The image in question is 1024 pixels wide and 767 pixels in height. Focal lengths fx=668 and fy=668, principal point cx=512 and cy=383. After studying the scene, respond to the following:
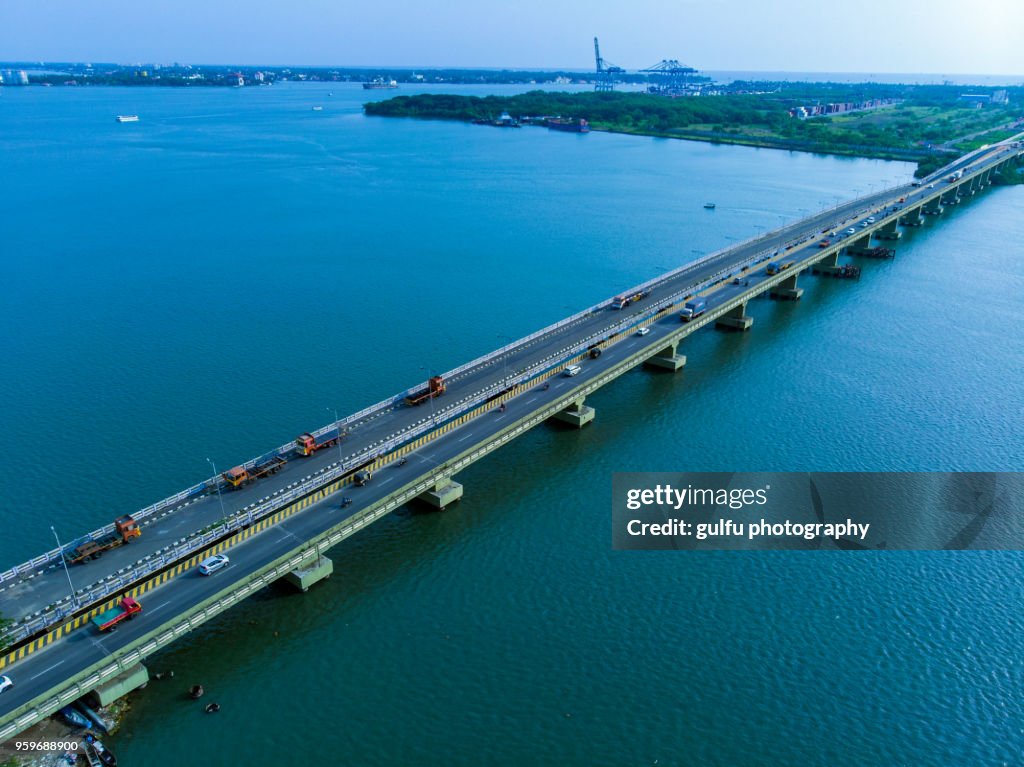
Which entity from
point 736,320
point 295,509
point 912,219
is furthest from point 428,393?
point 912,219

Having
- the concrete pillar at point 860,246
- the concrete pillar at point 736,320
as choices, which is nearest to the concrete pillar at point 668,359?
the concrete pillar at point 736,320

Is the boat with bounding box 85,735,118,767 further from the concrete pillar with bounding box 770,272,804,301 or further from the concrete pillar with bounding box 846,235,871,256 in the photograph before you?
the concrete pillar with bounding box 846,235,871,256

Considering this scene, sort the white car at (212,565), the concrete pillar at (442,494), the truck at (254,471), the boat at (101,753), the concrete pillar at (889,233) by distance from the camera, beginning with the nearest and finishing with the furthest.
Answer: the boat at (101,753) < the white car at (212,565) < the truck at (254,471) < the concrete pillar at (442,494) < the concrete pillar at (889,233)

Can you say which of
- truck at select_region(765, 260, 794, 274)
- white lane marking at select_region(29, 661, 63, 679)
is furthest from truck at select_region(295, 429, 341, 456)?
truck at select_region(765, 260, 794, 274)

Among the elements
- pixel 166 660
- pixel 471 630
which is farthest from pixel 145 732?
pixel 471 630

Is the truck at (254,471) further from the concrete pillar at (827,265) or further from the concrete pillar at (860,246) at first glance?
the concrete pillar at (860,246)

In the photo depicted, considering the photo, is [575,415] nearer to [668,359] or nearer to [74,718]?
[668,359]
